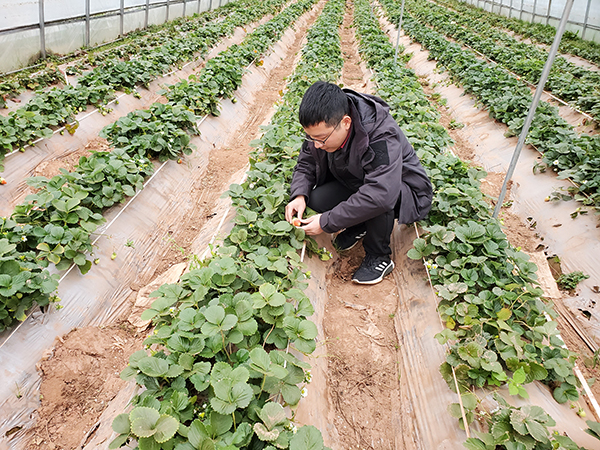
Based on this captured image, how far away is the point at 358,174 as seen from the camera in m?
2.59

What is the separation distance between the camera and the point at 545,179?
404cm

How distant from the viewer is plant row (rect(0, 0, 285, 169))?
3.89 meters

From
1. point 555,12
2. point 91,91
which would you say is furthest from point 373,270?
point 555,12

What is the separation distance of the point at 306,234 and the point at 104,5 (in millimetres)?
9037

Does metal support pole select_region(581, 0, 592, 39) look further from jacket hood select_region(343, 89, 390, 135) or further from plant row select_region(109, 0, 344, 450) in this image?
plant row select_region(109, 0, 344, 450)

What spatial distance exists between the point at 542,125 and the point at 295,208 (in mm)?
3869

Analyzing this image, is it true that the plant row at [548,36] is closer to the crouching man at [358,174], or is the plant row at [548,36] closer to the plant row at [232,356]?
the crouching man at [358,174]

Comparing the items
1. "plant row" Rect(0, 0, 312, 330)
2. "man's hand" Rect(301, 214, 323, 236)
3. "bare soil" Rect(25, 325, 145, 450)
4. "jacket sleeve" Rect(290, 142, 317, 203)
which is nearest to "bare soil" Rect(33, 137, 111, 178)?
"plant row" Rect(0, 0, 312, 330)

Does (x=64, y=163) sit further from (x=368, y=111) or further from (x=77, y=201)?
(x=368, y=111)

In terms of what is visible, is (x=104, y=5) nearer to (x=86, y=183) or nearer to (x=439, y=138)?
(x=86, y=183)

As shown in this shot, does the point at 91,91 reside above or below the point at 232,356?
above

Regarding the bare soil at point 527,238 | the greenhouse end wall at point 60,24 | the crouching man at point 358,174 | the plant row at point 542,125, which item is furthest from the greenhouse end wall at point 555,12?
the greenhouse end wall at point 60,24

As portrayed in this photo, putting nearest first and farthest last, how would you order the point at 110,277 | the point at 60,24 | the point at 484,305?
the point at 484,305
the point at 110,277
the point at 60,24

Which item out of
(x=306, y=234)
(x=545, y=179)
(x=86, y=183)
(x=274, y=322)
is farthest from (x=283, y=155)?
(x=545, y=179)
